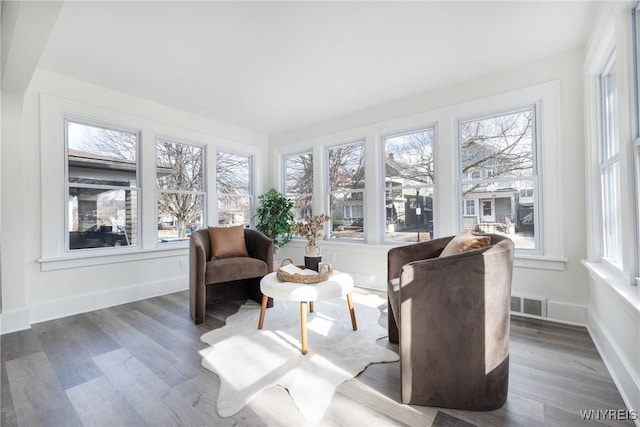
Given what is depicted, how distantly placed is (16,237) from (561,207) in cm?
510

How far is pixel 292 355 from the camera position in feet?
6.48

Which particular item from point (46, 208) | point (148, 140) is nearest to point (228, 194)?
point (148, 140)

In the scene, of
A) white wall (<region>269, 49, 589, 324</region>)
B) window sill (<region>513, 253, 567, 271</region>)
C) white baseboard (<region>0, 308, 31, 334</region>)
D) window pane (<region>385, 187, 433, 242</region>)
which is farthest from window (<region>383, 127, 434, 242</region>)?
white baseboard (<region>0, 308, 31, 334</region>)

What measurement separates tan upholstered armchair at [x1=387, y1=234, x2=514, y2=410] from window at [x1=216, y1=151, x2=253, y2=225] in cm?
367

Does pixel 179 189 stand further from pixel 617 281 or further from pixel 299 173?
pixel 617 281

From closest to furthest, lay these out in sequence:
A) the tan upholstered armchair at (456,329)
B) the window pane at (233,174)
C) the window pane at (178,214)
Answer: the tan upholstered armchair at (456,329) → the window pane at (178,214) → the window pane at (233,174)

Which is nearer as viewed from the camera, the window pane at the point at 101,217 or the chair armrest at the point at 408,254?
the chair armrest at the point at 408,254

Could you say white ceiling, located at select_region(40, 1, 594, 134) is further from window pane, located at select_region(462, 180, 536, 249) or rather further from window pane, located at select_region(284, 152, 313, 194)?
window pane, located at select_region(284, 152, 313, 194)

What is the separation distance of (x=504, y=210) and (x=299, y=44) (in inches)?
104

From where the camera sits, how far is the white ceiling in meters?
2.02

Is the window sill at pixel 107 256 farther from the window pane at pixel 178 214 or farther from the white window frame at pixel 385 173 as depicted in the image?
the white window frame at pixel 385 173

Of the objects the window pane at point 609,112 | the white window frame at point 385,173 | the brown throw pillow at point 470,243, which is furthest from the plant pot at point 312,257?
the window pane at point 609,112

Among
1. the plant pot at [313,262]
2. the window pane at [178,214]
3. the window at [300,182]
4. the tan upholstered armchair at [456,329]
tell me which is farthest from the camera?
the window at [300,182]

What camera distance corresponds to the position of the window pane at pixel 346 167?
4133mm
